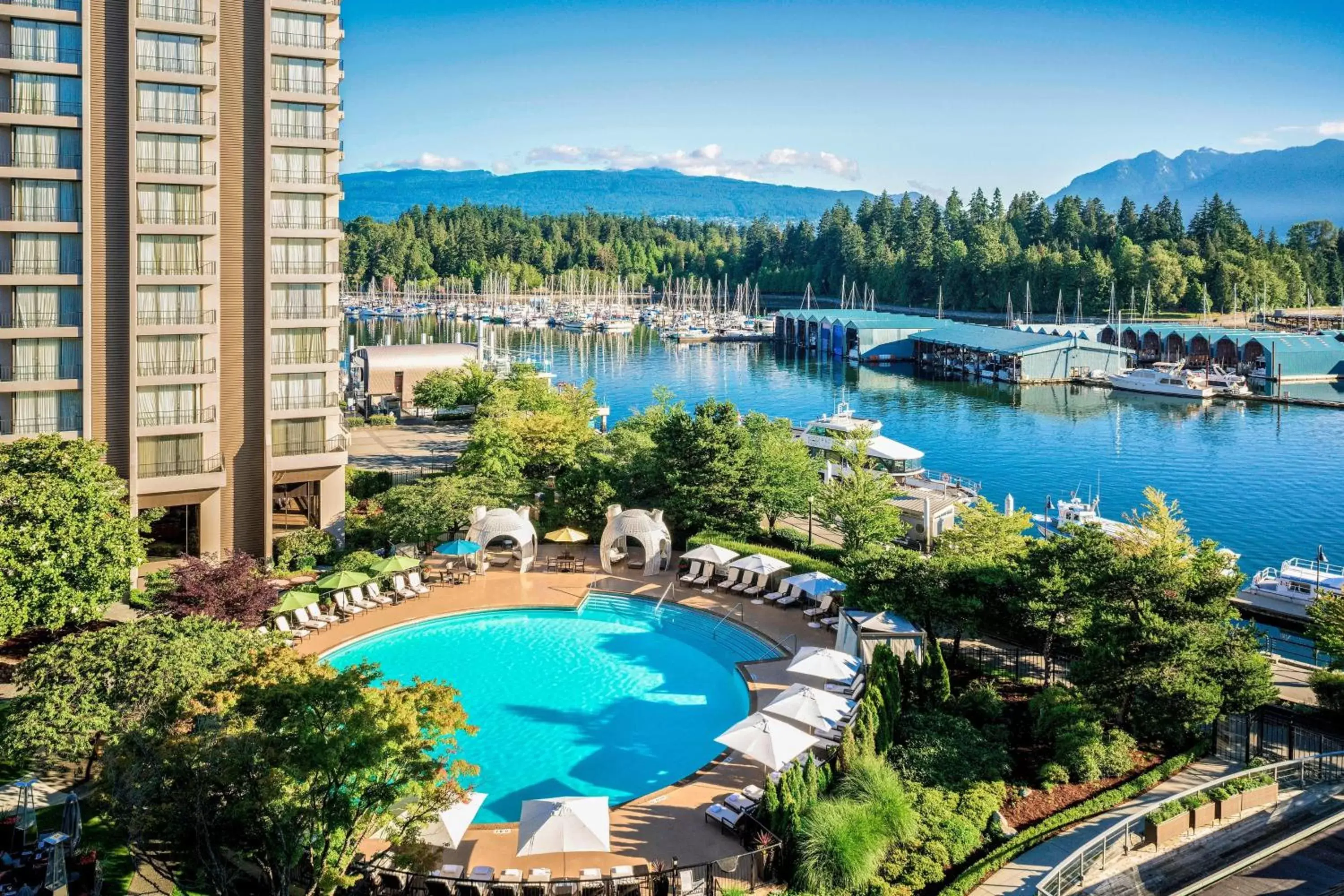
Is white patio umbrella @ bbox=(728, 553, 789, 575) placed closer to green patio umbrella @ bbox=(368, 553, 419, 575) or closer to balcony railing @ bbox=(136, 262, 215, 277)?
green patio umbrella @ bbox=(368, 553, 419, 575)

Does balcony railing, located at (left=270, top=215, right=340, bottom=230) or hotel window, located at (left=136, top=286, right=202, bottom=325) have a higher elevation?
balcony railing, located at (left=270, top=215, right=340, bottom=230)

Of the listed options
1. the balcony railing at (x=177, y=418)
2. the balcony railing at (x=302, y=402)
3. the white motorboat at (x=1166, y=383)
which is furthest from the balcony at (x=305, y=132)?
the white motorboat at (x=1166, y=383)

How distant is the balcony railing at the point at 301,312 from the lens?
122 feet

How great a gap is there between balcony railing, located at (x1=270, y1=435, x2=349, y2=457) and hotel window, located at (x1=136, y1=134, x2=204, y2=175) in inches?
360

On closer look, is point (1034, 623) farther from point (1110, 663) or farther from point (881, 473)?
point (881, 473)

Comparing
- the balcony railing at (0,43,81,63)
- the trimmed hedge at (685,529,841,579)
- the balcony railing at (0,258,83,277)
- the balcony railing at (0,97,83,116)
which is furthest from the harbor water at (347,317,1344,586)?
the balcony railing at (0,43,81,63)

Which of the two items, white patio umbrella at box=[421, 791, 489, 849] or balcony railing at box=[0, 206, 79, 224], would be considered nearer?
white patio umbrella at box=[421, 791, 489, 849]

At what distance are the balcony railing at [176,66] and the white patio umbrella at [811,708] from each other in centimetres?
2612

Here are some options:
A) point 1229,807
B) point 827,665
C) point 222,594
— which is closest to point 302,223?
point 222,594

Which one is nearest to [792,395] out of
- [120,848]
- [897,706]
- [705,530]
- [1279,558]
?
[1279,558]

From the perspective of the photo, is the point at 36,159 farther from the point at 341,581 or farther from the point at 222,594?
the point at 341,581

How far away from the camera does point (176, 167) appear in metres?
34.6

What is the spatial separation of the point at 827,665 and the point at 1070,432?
60418 millimetres

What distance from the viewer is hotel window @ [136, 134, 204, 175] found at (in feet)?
112
